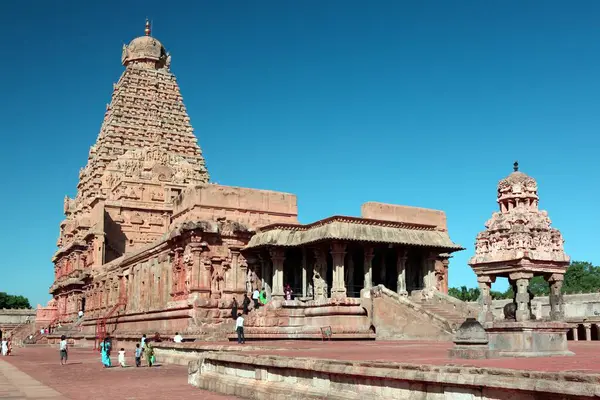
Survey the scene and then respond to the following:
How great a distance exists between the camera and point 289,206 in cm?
4025

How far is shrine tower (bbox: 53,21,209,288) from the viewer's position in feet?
197

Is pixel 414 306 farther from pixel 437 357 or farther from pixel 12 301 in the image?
pixel 12 301

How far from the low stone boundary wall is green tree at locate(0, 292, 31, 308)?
13312 centimetres

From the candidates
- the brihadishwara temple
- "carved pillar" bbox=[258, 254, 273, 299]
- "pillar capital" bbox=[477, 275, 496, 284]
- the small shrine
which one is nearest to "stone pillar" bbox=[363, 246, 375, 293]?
the brihadishwara temple

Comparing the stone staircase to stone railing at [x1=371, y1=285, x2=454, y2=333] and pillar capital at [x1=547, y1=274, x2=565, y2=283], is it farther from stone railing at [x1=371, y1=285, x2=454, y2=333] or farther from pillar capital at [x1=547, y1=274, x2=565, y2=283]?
pillar capital at [x1=547, y1=274, x2=565, y2=283]

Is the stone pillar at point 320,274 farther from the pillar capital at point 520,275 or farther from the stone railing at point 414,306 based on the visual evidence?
the pillar capital at point 520,275

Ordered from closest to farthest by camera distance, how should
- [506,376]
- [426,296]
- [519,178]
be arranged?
[506,376]
[519,178]
[426,296]

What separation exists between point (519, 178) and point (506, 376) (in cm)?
986

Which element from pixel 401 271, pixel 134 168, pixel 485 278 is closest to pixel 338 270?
pixel 401 271

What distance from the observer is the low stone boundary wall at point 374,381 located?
24.7 feet

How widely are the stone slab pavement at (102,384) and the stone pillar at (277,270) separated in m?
10.1

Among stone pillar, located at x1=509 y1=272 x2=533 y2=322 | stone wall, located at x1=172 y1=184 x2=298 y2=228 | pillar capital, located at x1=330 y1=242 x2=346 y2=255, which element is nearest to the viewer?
stone pillar, located at x1=509 y1=272 x2=533 y2=322

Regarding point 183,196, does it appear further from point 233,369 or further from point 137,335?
point 233,369

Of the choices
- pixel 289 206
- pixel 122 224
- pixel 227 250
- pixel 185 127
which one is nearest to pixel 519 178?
pixel 227 250
